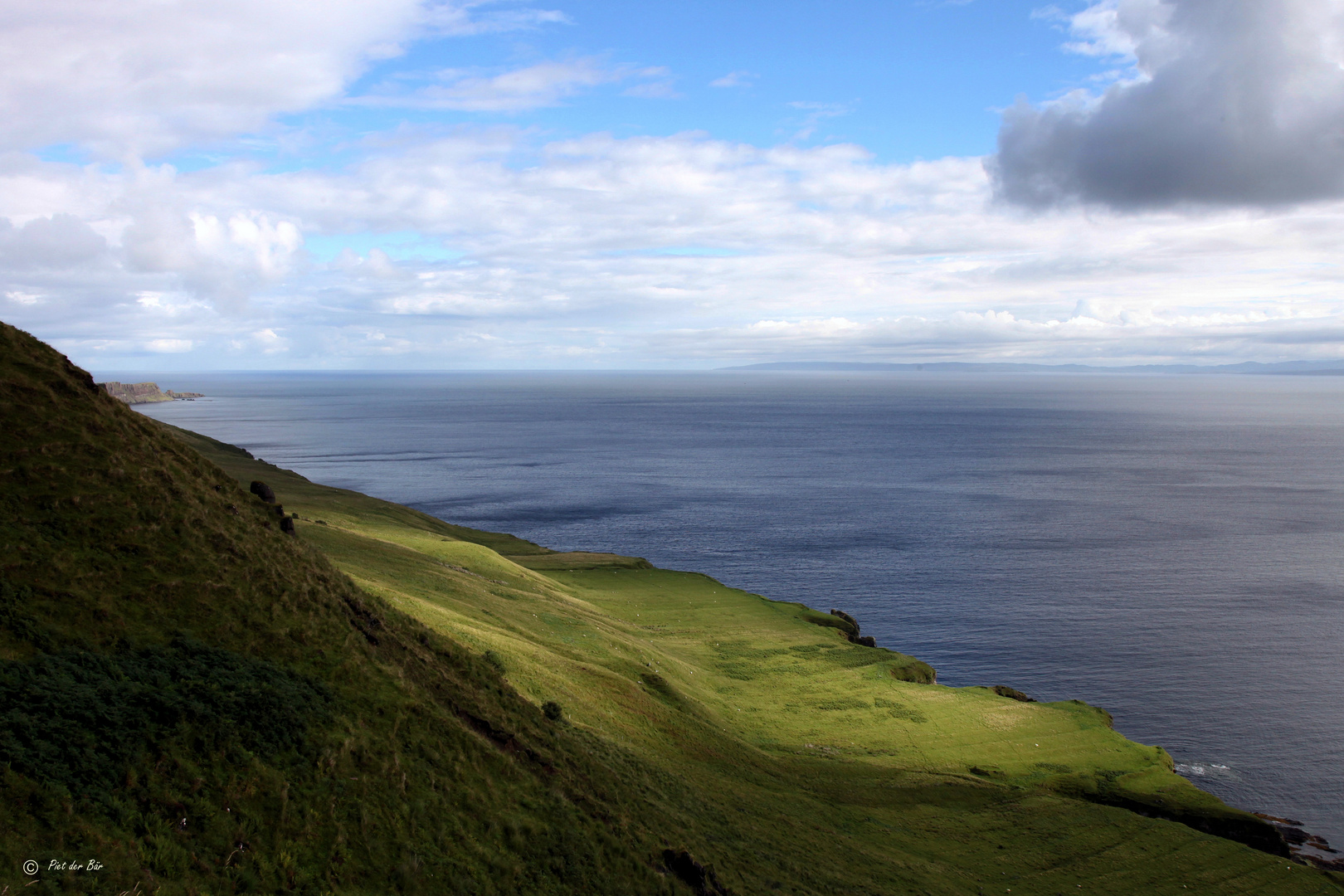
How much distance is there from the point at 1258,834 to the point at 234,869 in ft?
161

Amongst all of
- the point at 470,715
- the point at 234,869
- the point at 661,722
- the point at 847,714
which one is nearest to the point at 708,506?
the point at 847,714

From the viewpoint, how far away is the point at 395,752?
2253 cm

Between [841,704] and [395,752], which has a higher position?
[395,752]

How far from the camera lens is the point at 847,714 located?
55.1 meters

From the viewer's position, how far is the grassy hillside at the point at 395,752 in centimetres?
1752

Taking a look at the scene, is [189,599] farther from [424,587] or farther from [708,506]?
[708,506]

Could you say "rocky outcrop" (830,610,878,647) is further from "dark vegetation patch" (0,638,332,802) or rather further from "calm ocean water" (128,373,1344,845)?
"dark vegetation patch" (0,638,332,802)

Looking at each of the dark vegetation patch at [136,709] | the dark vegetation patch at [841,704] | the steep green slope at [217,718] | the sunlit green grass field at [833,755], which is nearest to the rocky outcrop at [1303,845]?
the sunlit green grass field at [833,755]

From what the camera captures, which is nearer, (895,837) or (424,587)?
(895,837)

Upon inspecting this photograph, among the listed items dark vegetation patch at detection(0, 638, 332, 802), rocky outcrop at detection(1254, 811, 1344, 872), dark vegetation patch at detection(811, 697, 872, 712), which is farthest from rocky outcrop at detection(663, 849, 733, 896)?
rocky outcrop at detection(1254, 811, 1344, 872)

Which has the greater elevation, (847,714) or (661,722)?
(661,722)

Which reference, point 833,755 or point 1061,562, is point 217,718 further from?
point 1061,562

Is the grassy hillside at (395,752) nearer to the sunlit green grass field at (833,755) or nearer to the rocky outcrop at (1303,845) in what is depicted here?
the sunlit green grass field at (833,755)

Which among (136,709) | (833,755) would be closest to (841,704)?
(833,755)
